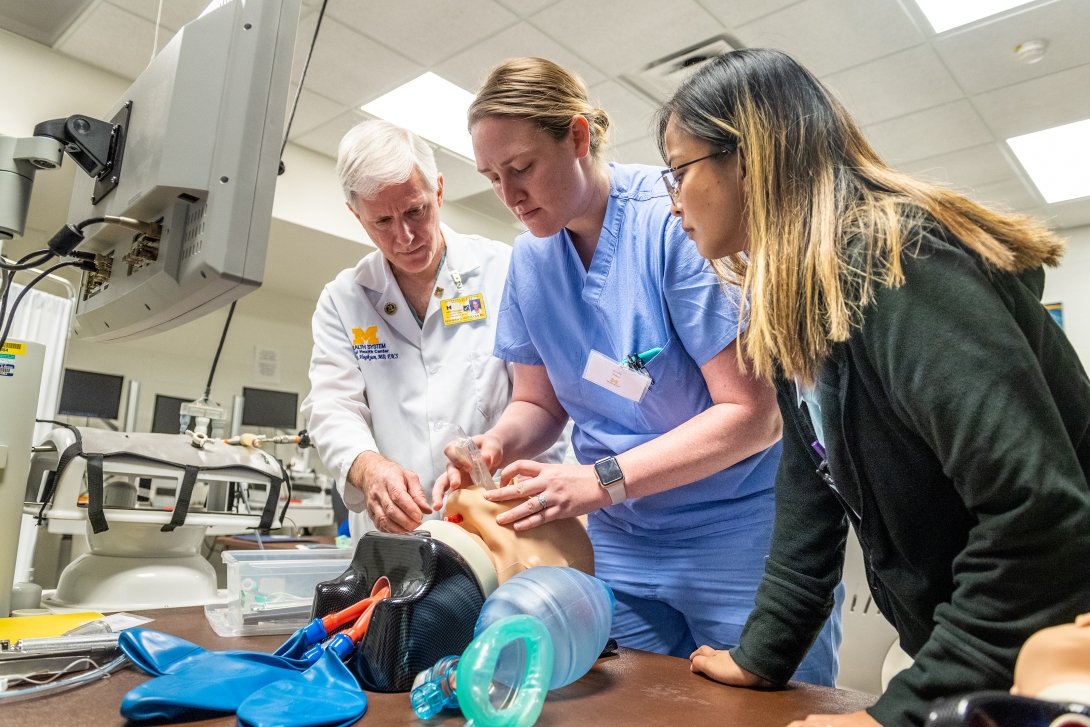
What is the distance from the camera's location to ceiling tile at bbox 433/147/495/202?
4.70m

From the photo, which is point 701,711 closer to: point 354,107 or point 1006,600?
point 1006,600

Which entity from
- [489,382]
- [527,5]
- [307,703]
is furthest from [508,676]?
[527,5]

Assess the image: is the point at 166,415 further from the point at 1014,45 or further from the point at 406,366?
the point at 1014,45

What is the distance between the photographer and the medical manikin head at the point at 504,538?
0.87 metres

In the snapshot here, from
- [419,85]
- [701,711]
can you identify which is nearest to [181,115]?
[701,711]

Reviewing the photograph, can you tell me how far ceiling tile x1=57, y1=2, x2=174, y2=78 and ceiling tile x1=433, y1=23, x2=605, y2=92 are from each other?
4.68 ft

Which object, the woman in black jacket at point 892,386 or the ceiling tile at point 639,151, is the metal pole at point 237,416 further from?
the woman in black jacket at point 892,386

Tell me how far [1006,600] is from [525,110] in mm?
969

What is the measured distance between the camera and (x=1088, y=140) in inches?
166

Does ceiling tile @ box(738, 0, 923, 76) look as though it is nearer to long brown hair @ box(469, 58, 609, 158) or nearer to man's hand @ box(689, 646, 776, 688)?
long brown hair @ box(469, 58, 609, 158)

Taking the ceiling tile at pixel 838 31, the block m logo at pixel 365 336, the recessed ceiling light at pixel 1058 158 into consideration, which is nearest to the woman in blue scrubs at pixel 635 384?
the block m logo at pixel 365 336

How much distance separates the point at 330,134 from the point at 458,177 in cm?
93

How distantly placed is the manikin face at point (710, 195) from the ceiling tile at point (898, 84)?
10.3ft

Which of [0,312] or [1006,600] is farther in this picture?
[0,312]
